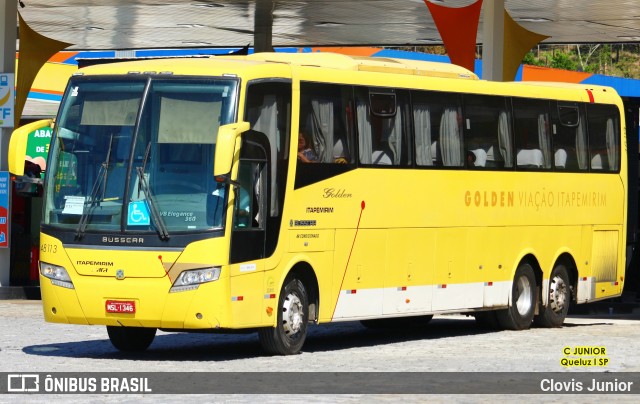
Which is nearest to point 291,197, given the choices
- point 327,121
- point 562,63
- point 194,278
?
point 327,121

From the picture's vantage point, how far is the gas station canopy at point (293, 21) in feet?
103

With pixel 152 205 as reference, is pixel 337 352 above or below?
below

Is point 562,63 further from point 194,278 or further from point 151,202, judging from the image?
point 194,278

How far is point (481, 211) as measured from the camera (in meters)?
19.8

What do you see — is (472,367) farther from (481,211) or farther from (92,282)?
(481,211)

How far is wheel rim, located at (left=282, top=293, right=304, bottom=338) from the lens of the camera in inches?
632

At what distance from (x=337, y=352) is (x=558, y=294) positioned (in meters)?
5.70

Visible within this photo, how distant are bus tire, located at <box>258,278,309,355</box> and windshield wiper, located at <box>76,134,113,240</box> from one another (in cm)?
211

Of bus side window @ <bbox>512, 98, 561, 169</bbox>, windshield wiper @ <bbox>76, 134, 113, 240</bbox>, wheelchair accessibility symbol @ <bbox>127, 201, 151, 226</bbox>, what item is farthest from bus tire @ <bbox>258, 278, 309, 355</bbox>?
bus side window @ <bbox>512, 98, 561, 169</bbox>

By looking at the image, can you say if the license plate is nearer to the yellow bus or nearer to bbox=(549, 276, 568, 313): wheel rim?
the yellow bus

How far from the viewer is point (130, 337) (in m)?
16.6

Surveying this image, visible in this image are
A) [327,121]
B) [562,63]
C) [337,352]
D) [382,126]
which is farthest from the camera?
[562,63]

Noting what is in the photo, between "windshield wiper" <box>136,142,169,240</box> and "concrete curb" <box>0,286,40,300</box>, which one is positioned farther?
"concrete curb" <box>0,286,40,300</box>

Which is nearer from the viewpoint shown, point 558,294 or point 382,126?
point 382,126
